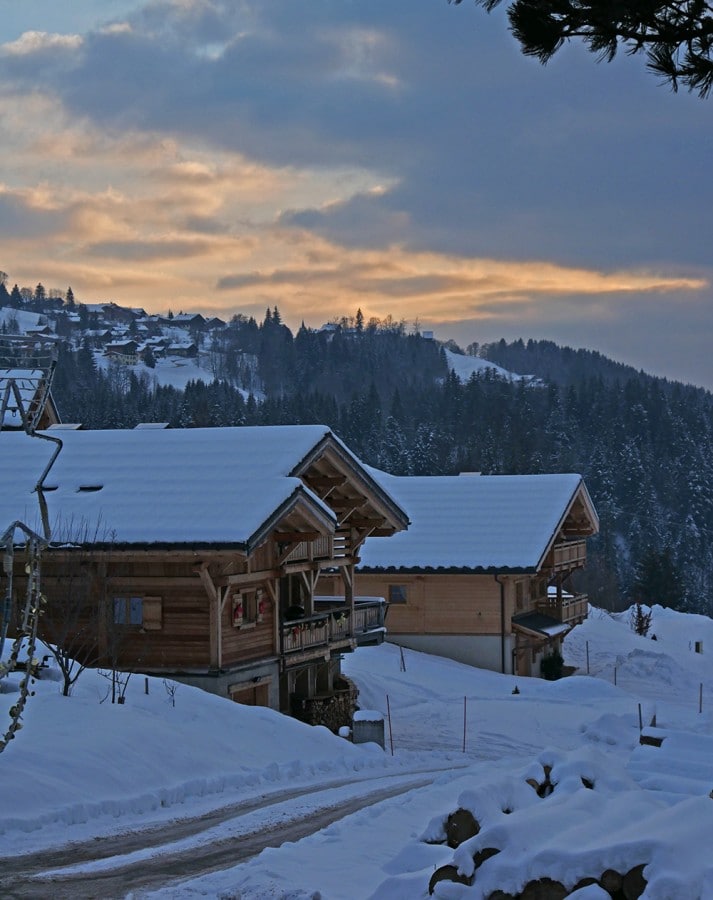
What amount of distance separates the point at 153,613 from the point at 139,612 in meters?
0.39

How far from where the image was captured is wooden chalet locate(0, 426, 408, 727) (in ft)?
86.2

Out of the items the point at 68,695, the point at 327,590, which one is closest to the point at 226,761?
the point at 68,695

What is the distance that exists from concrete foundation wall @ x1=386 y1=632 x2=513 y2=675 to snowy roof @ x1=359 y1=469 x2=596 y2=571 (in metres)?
2.60

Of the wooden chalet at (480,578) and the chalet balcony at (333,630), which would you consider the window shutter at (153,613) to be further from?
the wooden chalet at (480,578)

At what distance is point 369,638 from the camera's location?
35.5 metres

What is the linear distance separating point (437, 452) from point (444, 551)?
9926cm

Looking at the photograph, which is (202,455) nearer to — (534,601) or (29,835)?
(29,835)

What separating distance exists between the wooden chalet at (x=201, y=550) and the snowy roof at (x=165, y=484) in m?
0.05

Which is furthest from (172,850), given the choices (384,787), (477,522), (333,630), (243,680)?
(477,522)

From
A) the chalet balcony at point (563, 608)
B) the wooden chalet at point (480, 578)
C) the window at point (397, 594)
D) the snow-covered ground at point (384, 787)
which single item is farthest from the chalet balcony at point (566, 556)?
the snow-covered ground at point (384, 787)

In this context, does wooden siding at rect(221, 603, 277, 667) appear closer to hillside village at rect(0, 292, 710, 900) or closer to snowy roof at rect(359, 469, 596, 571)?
hillside village at rect(0, 292, 710, 900)

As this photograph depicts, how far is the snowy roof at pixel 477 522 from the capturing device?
151ft

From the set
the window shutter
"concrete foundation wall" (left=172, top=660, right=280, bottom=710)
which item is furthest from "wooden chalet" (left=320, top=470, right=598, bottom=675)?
the window shutter

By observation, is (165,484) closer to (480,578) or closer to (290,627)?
(290,627)
